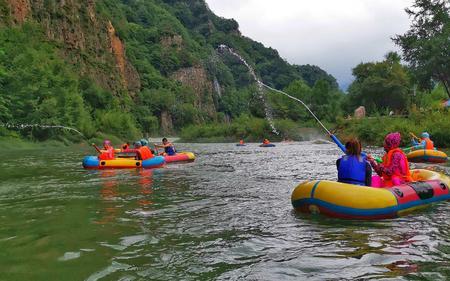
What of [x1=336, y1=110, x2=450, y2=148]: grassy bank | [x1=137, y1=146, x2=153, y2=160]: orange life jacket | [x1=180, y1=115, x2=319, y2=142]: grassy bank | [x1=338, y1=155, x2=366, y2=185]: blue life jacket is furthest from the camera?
[x1=180, y1=115, x2=319, y2=142]: grassy bank

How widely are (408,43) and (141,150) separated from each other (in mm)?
25218

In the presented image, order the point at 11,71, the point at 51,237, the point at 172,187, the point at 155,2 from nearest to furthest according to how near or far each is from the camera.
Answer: the point at 51,237 < the point at 172,187 < the point at 11,71 < the point at 155,2

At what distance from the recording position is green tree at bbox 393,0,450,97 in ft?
101

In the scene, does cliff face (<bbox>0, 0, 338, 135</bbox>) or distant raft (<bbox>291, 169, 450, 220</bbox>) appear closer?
distant raft (<bbox>291, 169, 450, 220</bbox>)

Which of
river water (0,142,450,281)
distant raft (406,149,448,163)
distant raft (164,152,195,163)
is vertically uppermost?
distant raft (164,152,195,163)

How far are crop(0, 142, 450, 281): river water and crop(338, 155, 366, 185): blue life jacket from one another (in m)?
0.87

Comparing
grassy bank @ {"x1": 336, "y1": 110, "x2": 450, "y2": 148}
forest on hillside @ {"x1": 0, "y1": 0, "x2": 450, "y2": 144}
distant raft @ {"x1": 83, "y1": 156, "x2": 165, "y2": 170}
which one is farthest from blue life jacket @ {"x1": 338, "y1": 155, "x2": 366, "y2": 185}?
forest on hillside @ {"x1": 0, "y1": 0, "x2": 450, "y2": 144}

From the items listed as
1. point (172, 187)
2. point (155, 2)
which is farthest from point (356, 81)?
point (155, 2)

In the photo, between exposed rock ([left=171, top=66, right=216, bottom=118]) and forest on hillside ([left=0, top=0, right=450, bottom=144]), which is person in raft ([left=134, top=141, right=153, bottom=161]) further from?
exposed rock ([left=171, top=66, right=216, bottom=118])

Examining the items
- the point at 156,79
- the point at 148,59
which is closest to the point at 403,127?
the point at 156,79

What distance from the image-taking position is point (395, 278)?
4391 mm

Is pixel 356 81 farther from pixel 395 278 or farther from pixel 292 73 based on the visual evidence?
pixel 292 73

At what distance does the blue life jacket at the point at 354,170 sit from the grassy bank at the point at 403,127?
2035 centimetres

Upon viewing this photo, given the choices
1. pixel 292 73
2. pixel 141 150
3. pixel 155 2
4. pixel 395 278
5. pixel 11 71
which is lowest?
pixel 395 278
